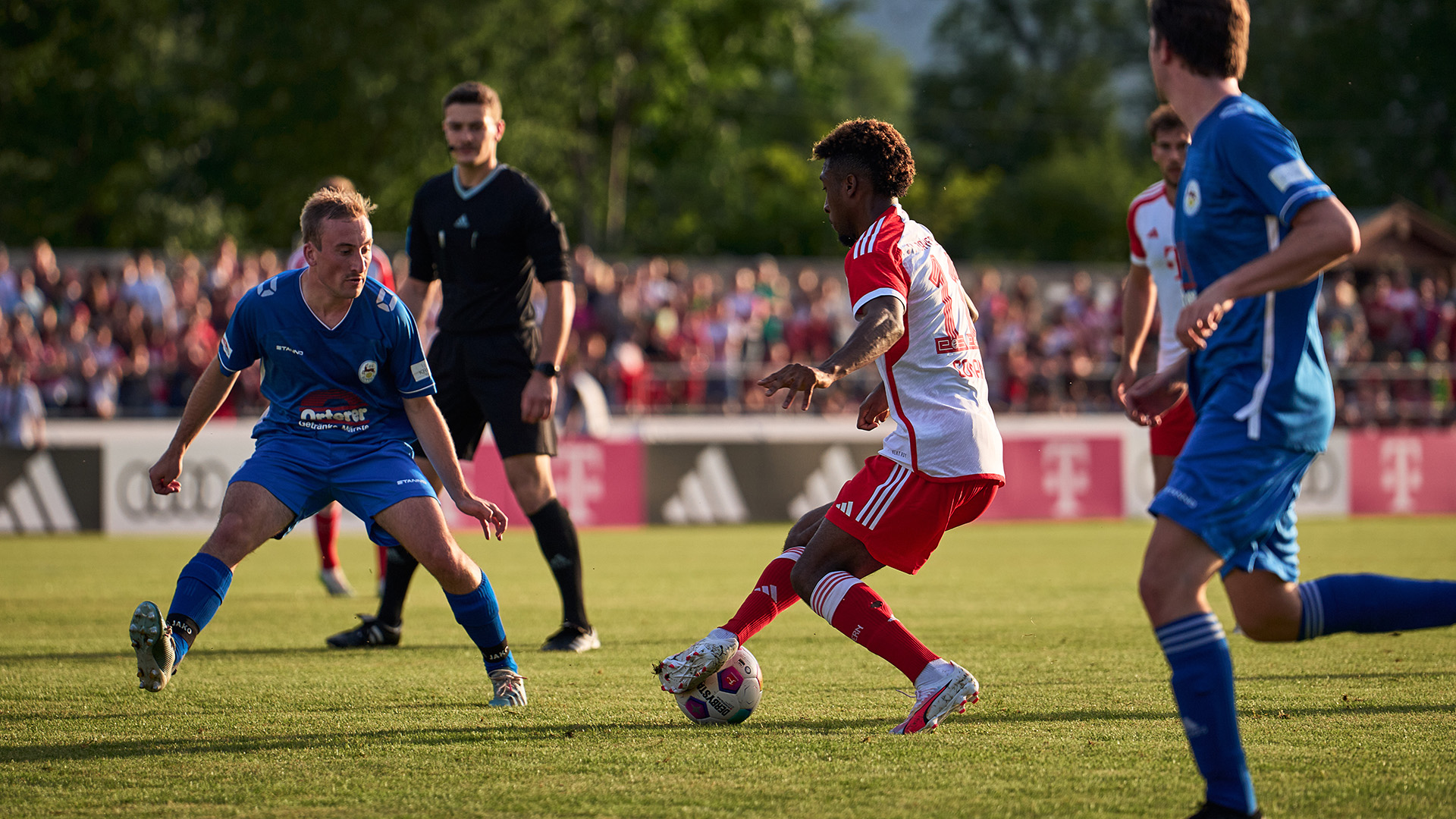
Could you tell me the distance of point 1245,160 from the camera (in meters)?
3.63

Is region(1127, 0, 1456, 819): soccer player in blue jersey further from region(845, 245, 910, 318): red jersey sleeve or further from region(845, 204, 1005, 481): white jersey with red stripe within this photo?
region(845, 204, 1005, 481): white jersey with red stripe

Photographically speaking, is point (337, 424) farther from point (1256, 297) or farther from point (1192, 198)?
point (1256, 297)

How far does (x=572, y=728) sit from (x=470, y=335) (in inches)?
106

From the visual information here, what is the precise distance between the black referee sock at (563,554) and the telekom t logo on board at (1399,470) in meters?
14.7

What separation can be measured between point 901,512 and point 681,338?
52.9 feet

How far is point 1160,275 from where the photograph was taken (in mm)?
7320

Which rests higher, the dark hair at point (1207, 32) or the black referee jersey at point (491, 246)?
the dark hair at point (1207, 32)

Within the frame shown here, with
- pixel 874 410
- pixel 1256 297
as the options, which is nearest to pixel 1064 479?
pixel 874 410

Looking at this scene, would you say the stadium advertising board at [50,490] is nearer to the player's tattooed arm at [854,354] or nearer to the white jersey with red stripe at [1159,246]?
the white jersey with red stripe at [1159,246]

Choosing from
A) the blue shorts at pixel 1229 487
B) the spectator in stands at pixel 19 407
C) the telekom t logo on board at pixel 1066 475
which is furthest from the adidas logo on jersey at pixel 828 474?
the blue shorts at pixel 1229 487

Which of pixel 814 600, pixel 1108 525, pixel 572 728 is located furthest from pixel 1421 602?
pixel 1108 525

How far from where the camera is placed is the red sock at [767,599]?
17.2 feet

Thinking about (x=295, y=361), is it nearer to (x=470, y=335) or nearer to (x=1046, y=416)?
(x=470, y=335)

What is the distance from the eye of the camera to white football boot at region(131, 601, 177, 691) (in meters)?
4.86
